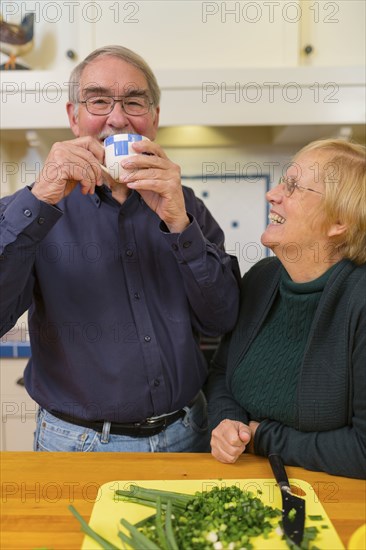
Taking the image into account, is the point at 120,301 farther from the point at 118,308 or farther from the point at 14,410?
the point at 14,410

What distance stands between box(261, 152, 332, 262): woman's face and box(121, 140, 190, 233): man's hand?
8.6 inches

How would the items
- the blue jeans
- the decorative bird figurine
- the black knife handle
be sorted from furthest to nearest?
the decorative bird figurine, the blue jeans, the black knife handle

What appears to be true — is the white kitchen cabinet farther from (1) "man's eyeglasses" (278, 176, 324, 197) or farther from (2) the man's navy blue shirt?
(1) "man's eyeglasses" (278, 176, 324, 197)

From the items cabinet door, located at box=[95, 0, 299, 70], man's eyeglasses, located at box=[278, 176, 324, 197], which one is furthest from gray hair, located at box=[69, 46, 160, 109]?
cabinet door, located at box=[95, 0, 299, 70]

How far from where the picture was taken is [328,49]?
222 cm

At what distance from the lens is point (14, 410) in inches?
87.4

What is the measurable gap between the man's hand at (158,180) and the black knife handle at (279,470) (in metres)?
0.50

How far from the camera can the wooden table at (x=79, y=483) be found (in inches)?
29.7

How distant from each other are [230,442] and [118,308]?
40 cm

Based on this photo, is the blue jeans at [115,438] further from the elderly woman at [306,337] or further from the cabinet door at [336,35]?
the cabinet door at [336,35]

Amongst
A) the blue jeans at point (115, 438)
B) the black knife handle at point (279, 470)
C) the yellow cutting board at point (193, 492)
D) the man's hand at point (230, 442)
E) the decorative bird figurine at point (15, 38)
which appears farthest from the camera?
the decorative bird figurine at point (15, 38)

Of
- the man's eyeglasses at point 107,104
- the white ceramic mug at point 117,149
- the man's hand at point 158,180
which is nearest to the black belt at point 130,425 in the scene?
the man's hand at point 158,180

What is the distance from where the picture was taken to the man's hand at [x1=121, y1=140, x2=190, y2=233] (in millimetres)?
997

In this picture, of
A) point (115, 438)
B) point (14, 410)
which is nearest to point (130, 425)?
point (115, 438)
